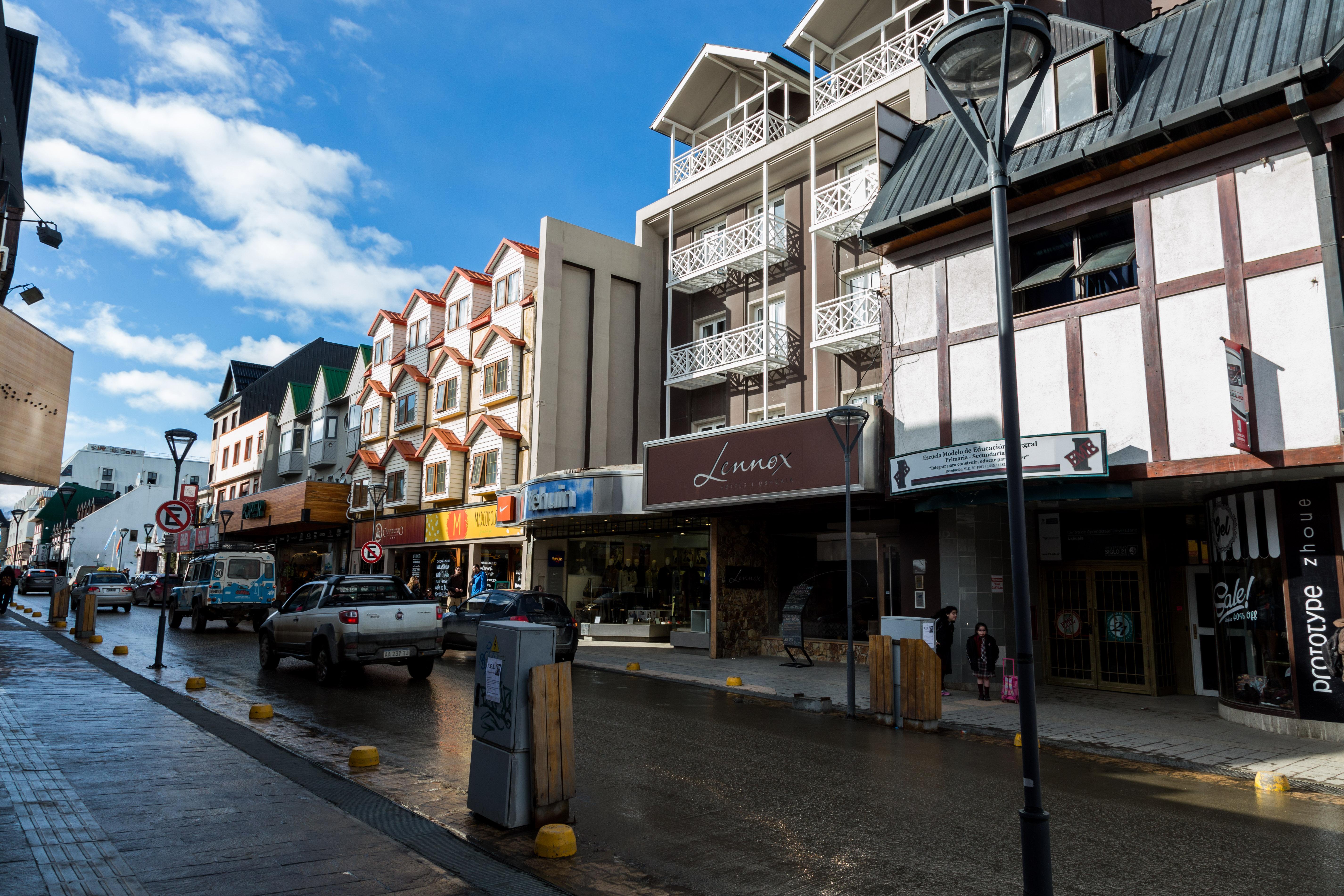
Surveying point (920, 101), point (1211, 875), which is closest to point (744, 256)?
point (920, 101)

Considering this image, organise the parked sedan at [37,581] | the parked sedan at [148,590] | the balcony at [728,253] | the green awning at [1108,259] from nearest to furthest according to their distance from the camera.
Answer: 1. the green awning at [1108,259]
2. the balcony at [728,253]
3. the parked sedan at [148,590]
4. the parked sedan at [37,581]

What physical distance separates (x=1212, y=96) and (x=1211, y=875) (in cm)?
1069

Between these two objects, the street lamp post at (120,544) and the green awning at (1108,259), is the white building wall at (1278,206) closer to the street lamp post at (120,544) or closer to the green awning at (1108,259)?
the green awning at (1108,259)

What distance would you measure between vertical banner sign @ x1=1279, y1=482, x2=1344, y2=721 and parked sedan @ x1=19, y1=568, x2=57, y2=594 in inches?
2401

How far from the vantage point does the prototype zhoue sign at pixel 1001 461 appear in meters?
12.6

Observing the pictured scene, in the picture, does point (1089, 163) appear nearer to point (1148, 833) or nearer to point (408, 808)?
point (1148, 833)

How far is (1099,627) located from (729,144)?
16545mm

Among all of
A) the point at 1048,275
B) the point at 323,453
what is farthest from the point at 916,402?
the point at 323,453

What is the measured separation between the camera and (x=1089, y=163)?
43.1 feet

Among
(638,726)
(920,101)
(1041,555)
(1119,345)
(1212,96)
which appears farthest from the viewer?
(920,101)

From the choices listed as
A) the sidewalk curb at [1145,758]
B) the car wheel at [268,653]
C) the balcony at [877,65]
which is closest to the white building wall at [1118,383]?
the sidewalk curb at [1145,758]

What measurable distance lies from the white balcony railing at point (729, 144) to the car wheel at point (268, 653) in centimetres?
1725

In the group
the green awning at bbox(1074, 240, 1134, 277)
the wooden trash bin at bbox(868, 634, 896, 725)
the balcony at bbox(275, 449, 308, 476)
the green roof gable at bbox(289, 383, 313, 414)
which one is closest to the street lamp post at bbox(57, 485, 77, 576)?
the balcony at bbox(275, 449, 308, 476)

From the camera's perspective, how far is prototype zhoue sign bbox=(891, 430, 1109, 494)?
12578mm
